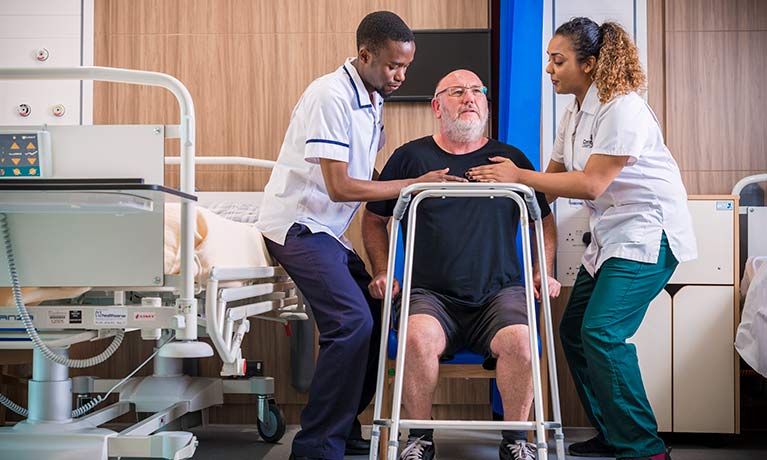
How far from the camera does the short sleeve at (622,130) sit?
8.09ft

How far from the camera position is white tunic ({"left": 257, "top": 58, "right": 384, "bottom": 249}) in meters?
2.50

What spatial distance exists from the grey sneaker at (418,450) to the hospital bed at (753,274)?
130cm

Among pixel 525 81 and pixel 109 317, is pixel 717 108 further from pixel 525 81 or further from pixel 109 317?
pixel 109 317

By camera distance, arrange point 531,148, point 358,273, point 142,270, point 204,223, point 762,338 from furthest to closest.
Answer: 1. point 531,148
2. point 762,338
3. point 358,273
4. point 204,223
5. point 142,270

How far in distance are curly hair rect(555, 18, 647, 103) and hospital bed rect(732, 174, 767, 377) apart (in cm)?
94

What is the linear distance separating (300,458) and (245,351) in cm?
130

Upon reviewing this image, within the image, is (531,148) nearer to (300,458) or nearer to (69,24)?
(300,458)

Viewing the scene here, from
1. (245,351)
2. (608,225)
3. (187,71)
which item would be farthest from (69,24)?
(608,225)

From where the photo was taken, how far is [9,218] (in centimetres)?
204

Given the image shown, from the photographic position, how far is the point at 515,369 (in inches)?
94.3

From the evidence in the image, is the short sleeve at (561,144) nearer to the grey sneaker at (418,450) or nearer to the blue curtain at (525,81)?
the blue curtain at (525,81)

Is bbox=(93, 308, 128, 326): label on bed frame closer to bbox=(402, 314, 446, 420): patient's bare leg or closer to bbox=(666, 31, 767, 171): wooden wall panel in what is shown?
bbox=(402, 314, 446, 420): patient's bare leg

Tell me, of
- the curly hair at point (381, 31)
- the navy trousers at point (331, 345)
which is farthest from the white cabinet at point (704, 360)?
the curly hair at point (381, 31)

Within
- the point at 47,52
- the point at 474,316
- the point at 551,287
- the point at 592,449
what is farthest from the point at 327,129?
the point at 47,52
